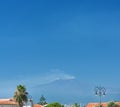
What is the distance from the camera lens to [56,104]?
418ft

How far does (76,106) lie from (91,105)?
2423 centimetres

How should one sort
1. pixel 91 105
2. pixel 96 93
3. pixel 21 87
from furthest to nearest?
pixel 91 105 < pixel 21 87 < pixel 96 93

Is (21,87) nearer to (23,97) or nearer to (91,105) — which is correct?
(23,97)

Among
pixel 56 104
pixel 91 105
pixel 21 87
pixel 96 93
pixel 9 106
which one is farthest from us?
pixel 91 105

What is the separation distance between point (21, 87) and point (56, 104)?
57.0ft

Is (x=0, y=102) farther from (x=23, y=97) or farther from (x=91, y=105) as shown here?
(x=23, y=97)

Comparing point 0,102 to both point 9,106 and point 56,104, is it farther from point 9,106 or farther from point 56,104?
point 56,104

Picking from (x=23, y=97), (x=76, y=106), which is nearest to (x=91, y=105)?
(x=76, y=106)

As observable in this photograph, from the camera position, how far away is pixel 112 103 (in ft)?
461

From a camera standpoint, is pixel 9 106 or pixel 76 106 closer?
pixel 76 106

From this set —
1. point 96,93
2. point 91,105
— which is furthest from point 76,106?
point 96,93

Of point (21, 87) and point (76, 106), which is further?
point (76, 106)

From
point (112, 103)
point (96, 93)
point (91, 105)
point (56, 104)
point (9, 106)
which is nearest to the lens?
point (96, 93)

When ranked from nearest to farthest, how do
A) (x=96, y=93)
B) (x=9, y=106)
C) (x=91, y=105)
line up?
(x=96, y=93) → (x=9, y=106) → (x=91, y=105)
